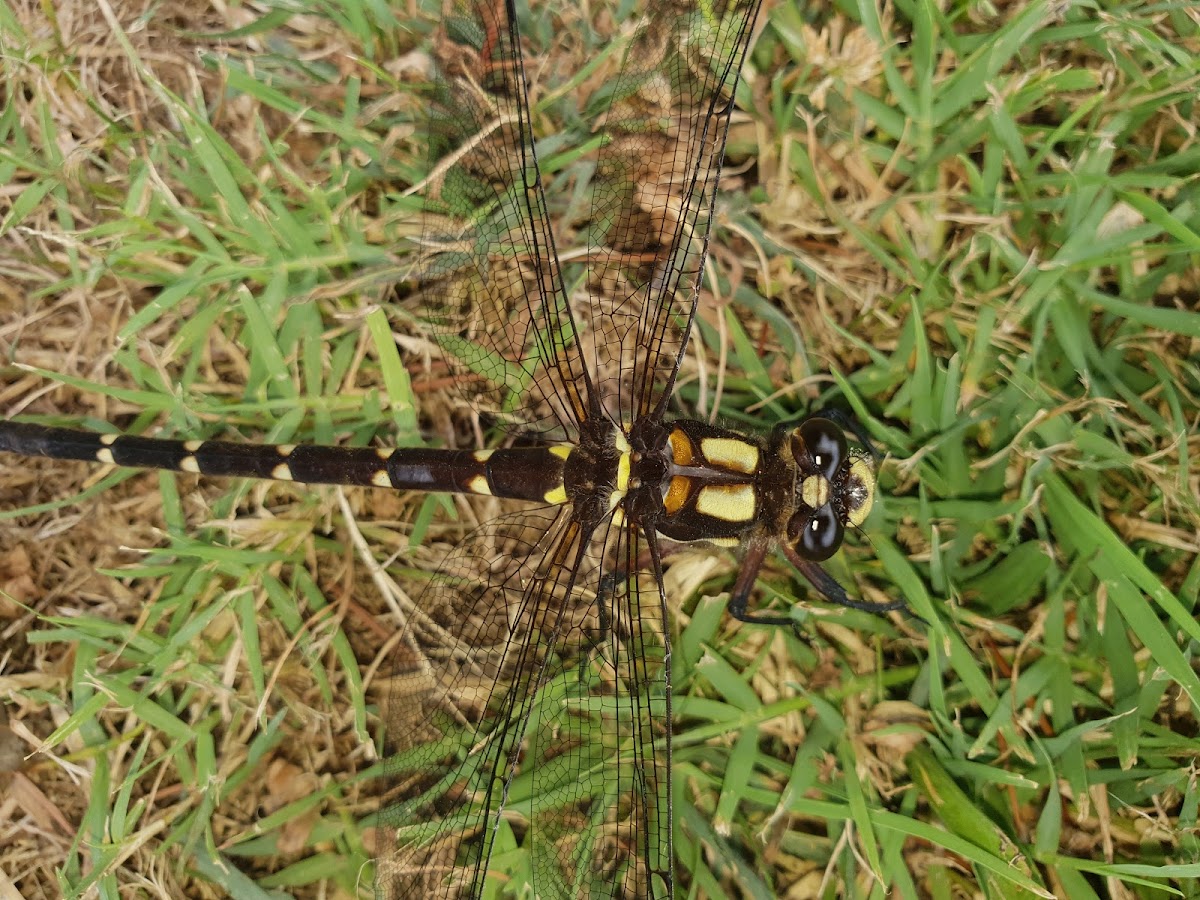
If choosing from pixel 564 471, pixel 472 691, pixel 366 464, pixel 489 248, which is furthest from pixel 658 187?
pixel 472 691

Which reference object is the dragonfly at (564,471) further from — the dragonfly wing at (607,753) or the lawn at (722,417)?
the lawn at (722,417)

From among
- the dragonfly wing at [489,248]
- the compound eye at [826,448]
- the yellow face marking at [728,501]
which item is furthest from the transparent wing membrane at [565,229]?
the compound eye at [826,448]

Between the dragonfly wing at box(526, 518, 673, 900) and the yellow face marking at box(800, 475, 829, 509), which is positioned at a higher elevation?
the yellow face marking at box(800, 475, 829, 509)

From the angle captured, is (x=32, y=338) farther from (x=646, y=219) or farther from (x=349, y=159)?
(x=646, y=219)

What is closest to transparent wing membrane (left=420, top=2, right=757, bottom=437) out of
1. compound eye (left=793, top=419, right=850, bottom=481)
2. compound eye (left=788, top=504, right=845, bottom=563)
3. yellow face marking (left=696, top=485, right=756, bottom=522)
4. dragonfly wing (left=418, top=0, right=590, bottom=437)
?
dragonfly wing (left=418, top=0, right=590, bottom=437)

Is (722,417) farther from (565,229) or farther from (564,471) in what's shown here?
(565,229)

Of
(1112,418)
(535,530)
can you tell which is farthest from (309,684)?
(1112,418)

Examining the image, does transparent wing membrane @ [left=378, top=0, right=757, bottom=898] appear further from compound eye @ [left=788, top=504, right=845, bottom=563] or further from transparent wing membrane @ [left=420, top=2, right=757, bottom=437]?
compound eye @ [left=788, top=504, right=845, bottom=563]
